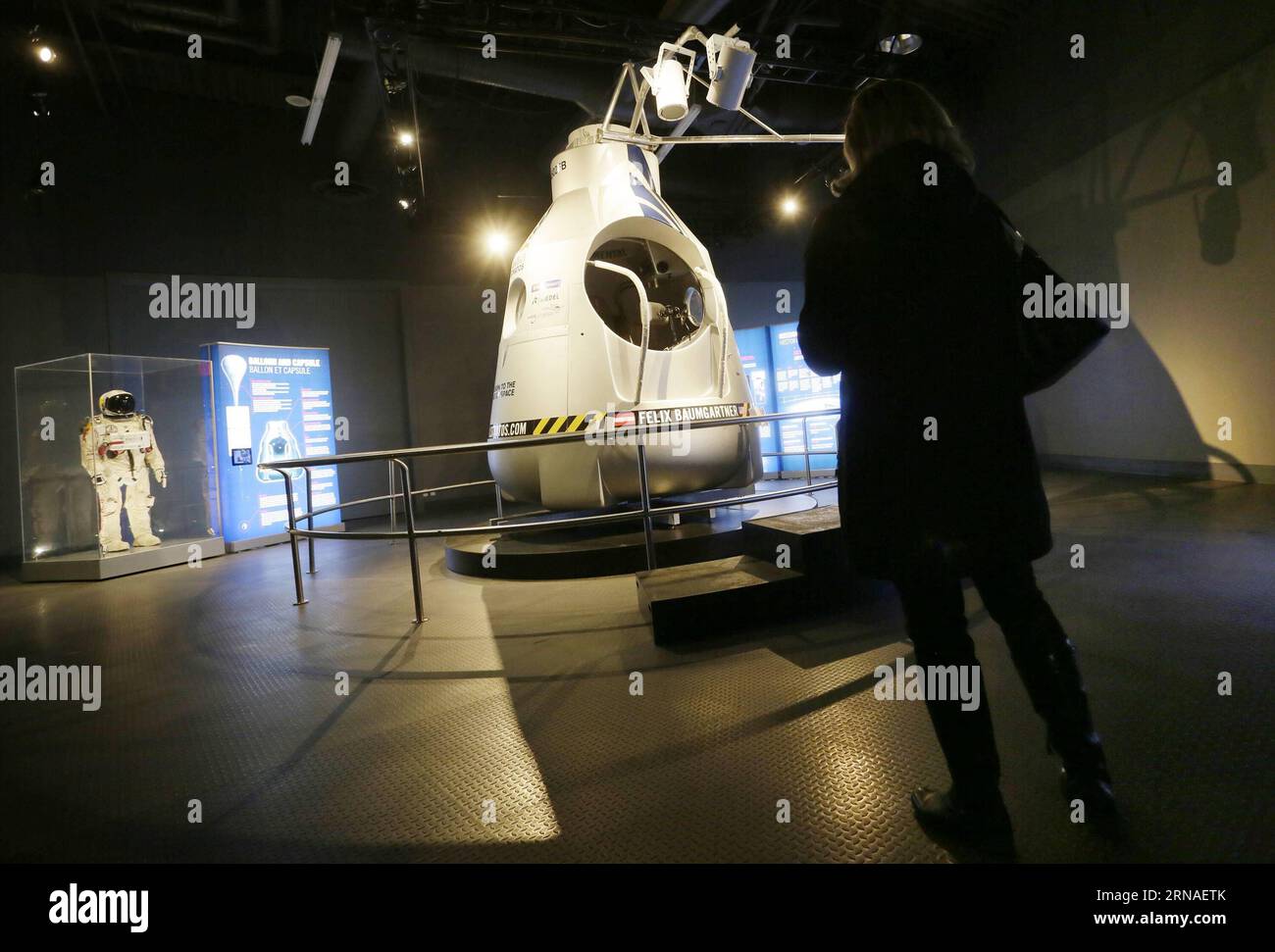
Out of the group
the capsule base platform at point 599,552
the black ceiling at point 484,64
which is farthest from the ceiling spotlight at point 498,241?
the capsule base platform at point 599,552

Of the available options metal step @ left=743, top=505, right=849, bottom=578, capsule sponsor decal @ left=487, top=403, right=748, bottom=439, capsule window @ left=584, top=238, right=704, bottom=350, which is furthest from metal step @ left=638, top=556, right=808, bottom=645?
capsule window @ left=584, top=238, right=704, bottom=350

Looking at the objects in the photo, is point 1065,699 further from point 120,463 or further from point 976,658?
point 120,463

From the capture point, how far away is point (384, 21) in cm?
523

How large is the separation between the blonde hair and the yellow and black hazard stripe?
2863 mm

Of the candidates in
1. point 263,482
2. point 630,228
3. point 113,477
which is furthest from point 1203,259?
point 113,477

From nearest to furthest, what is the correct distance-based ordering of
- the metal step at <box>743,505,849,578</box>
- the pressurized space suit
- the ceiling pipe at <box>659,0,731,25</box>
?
the metal step at <box>743,505,849,578</box>
the ceiling pipe at <box>659,0,731,25</box>
the pressurized space suit

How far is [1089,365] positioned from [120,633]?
9436 mm

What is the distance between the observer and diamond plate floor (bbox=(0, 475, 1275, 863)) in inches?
57.5

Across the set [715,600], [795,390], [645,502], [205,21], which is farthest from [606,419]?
[205,21]

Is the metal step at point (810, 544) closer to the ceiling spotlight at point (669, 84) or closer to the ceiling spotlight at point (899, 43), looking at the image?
the ceiling spotlight at point (669, 84)

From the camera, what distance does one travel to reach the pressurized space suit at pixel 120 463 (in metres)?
5.86

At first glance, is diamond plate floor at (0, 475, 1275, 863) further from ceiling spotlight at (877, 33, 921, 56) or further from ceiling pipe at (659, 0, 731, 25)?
ceiling spotlight at (877, 33, 921, 56)

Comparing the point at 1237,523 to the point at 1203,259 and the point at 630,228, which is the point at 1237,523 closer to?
the point at 1203,259

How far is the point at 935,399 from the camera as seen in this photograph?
50.8 inches
